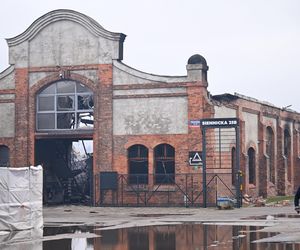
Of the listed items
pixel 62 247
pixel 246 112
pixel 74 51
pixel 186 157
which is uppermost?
pixel 74 51

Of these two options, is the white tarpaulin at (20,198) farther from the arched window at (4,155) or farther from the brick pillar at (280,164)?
the brick pillar at (280,164)

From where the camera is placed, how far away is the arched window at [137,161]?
4000 cm

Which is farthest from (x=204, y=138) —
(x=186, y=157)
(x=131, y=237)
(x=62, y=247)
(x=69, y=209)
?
(x=62, y=247)

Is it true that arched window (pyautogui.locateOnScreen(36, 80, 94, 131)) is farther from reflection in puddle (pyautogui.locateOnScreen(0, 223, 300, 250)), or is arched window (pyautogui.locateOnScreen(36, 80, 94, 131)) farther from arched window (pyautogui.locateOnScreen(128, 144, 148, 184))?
reflection in puddle (pyautogui.locateOnScreen(0, 223, 300, 250))

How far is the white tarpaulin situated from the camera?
81.2 ft

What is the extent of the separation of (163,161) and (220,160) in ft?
9.66

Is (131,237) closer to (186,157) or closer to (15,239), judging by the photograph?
(15,239)

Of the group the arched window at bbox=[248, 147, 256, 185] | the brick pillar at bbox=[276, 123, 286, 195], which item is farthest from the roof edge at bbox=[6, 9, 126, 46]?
the brick pillar at bbox=[276, 123, 286, 195]

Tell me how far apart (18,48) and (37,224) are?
18408mm

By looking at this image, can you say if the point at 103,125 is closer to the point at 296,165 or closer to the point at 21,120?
the point at 21,120

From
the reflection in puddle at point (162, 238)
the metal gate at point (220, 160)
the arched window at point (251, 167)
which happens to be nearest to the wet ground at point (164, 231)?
the reflection in puddle at point (162, 238)

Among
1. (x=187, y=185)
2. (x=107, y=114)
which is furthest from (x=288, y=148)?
(x=107, y=114)

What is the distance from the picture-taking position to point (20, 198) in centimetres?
2534

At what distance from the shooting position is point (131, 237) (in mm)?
22641
